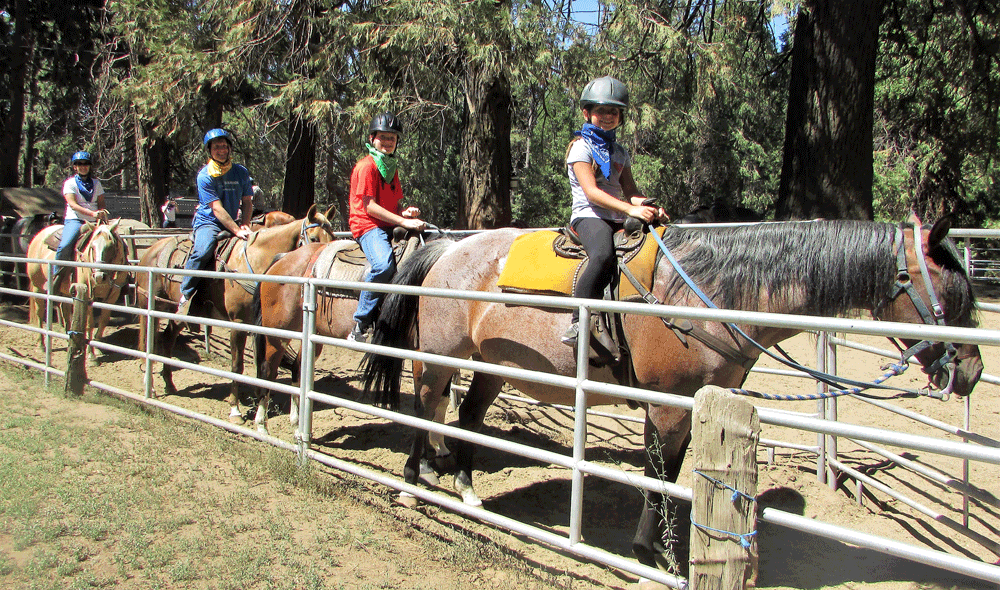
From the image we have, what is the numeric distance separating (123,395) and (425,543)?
4270mm

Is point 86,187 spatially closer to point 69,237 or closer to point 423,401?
point 69,237

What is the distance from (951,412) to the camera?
21.7 feet

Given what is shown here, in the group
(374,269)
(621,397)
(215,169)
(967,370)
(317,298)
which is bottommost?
(621,397)

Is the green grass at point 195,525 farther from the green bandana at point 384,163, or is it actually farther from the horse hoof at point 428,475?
the green bandana at point 384,163

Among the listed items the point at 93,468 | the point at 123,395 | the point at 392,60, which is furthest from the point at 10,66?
the point at 93,468

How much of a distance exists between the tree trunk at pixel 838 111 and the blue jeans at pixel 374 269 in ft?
17.6

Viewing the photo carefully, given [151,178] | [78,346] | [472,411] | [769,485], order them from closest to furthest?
1. [472,411]
2. [769,485]
3. [78,346]
4. [151,178]

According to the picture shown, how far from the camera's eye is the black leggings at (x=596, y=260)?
3703 millimetres

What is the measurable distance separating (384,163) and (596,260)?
2496 mm

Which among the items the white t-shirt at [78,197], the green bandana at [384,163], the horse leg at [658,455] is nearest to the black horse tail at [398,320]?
the green bandana at [384,163]

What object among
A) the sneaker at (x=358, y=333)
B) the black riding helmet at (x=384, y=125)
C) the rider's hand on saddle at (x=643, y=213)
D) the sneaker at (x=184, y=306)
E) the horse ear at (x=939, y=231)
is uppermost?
the black riding helmet at (x=384, y=125)

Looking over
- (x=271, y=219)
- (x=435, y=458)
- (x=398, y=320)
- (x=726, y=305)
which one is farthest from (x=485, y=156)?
(x=726, y=305)

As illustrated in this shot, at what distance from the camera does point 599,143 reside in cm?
403

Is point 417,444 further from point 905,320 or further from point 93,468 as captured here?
point 905,320
